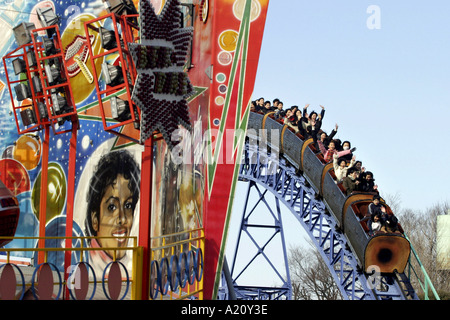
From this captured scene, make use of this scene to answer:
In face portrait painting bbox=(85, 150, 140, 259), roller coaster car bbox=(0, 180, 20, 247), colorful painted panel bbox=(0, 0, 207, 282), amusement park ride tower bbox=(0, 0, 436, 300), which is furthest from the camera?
face portrait painting bbox=(85, 150, 140, 259)

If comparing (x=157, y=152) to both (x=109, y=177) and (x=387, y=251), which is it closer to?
(x=109, y=177)

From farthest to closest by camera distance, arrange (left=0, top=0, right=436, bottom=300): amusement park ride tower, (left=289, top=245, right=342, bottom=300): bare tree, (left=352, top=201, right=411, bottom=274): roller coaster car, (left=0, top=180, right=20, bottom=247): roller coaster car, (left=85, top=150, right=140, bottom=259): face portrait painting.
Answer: (left=289, top=245, right=342, bottom=300): bare tree, (left=85, top=150, right=140, bottom=259): face portrait painting, (left=352, top=201, right=411, bottom=274): roller coaster car, (left=0, top=180, right=20, bottom=247): roller coaster car, (left=0, top=0, right=436, bottom=300): amusement park ride tower

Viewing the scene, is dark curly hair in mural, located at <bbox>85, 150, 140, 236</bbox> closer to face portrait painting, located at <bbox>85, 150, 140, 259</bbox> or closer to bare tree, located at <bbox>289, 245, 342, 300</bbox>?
face portrait painting, located at <bbox>85, 150, 140, 259</bbox>

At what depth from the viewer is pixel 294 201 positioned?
64.1 feet

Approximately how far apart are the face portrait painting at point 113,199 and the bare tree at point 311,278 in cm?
2392

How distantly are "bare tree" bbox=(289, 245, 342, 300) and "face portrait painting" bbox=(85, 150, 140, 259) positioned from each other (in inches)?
942

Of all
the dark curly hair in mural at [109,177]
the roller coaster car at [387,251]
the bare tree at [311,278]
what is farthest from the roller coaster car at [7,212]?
the bare tree at [311,278]

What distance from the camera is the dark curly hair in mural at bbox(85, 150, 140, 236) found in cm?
1672

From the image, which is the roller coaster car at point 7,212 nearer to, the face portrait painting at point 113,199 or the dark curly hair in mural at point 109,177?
the face portrait painting at point 113,199

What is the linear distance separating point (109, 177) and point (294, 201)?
554 cm

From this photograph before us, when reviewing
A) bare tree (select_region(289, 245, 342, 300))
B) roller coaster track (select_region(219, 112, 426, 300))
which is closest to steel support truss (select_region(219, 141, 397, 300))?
roller coaster track (select_region(219, 112, 426, 300))

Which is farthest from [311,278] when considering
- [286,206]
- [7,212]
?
[7,212]
